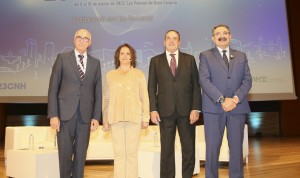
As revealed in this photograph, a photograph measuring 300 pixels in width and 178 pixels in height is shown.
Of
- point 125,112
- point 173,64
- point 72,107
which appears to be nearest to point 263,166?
point 173,64

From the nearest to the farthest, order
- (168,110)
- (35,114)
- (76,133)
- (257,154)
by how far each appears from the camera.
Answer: (76,133) → (168,110) → (257,154) → (35,114)

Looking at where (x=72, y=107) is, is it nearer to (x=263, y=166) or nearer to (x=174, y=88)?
(x=174, y=88)

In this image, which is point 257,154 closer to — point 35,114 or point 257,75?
point 257,75

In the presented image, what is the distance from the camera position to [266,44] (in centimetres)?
592

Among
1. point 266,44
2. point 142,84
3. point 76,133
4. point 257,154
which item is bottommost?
point 257,154

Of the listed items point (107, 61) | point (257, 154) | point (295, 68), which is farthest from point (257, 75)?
point (295, 68)

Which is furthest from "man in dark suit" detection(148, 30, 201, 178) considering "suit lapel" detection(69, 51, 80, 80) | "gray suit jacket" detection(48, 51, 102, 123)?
"suit lapel" detection(69, 51, 80, 80)

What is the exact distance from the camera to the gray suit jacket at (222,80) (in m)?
3.15

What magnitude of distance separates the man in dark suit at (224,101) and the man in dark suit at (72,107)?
987mm

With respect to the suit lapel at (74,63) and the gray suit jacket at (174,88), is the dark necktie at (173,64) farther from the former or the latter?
the suit lapel at (74,63)

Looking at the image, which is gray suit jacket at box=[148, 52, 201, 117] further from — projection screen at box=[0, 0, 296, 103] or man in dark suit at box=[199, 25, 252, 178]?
projection screen at box=[0, 0, 296, 103]

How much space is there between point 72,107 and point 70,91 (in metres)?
0.13

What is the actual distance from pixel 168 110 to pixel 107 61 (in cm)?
291

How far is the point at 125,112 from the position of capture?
325cm
